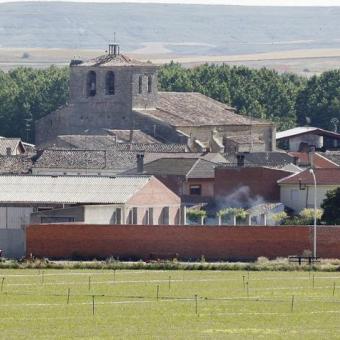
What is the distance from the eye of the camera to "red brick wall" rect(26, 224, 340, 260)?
72.8 metres

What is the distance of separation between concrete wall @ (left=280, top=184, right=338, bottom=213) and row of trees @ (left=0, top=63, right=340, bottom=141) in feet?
188

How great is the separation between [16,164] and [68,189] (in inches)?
Result: 1238

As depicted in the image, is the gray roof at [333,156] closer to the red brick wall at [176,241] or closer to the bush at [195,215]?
the bush at [195,215]

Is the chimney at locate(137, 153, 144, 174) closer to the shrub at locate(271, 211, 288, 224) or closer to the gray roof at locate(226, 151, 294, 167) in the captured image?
the gray roof at locate(226, 151, 294, 167)

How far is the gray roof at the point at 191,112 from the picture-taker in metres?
136

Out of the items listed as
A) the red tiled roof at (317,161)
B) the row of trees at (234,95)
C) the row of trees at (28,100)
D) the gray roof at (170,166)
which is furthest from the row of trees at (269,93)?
the gray roof at (170,166)

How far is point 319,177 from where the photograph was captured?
95.7 meters

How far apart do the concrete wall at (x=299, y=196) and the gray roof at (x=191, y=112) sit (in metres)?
36.1

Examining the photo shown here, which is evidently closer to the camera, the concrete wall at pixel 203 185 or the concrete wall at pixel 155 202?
the concrete wall at pixel 155 202

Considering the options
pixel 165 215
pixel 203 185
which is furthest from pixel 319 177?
pixel 165 215

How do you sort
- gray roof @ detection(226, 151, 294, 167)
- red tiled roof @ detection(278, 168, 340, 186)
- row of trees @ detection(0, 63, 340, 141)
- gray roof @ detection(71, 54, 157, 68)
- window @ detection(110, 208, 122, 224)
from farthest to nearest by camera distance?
row of trees @ detection(0, 63, 340, 141) < gray roof @ detection(71, 54, 157, 68) < gray roof @ detection(226, 151, 294, 167) < red tiled roof @ detection(278, 168, 340, 186) < window @ detection(110, 208, 122, 224)

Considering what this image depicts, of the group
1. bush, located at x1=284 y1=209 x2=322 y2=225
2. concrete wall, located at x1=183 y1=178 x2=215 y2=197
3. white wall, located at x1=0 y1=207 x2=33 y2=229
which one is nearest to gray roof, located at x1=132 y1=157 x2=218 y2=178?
concrete wall, located at x1=183 y1=178 x2=215 y2=197

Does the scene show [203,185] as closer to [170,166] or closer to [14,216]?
[170,166]

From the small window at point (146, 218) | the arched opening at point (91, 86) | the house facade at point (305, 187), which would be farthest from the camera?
the arched opening at point (91, 86)
